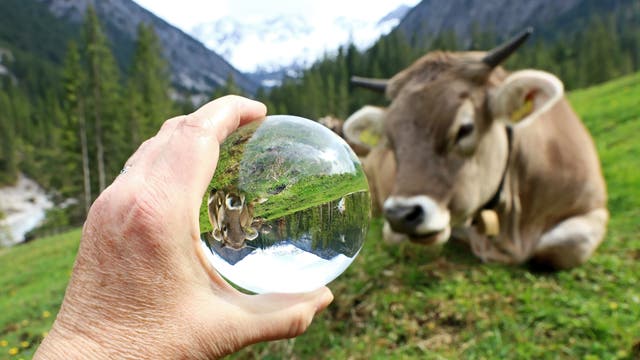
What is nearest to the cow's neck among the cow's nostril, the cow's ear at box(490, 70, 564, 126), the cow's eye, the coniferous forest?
the cow's ear at box(490, 70, 564, 126)

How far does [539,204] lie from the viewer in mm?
4445

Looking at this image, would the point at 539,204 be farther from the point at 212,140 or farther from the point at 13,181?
the point at 13,181

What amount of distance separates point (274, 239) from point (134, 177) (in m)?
0.45

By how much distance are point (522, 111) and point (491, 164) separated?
1.79 feet

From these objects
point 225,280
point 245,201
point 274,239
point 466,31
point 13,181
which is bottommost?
point 225,280

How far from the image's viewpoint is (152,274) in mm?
1314

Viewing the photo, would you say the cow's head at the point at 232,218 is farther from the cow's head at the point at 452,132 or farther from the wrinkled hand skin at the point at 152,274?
the cow's head at the point at 452,132

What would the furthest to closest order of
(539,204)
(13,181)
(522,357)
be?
(13,181)
(539,204)
(522,357)

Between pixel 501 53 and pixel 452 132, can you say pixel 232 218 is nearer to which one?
pixel 452 132

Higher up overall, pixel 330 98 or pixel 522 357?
pixel 330 98

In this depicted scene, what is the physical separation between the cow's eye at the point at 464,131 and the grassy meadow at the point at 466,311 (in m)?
1.17

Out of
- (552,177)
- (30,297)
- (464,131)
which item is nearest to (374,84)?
(464,131)

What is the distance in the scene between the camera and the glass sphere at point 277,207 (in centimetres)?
145

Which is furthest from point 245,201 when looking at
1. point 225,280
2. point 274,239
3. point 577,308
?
point 577,308
